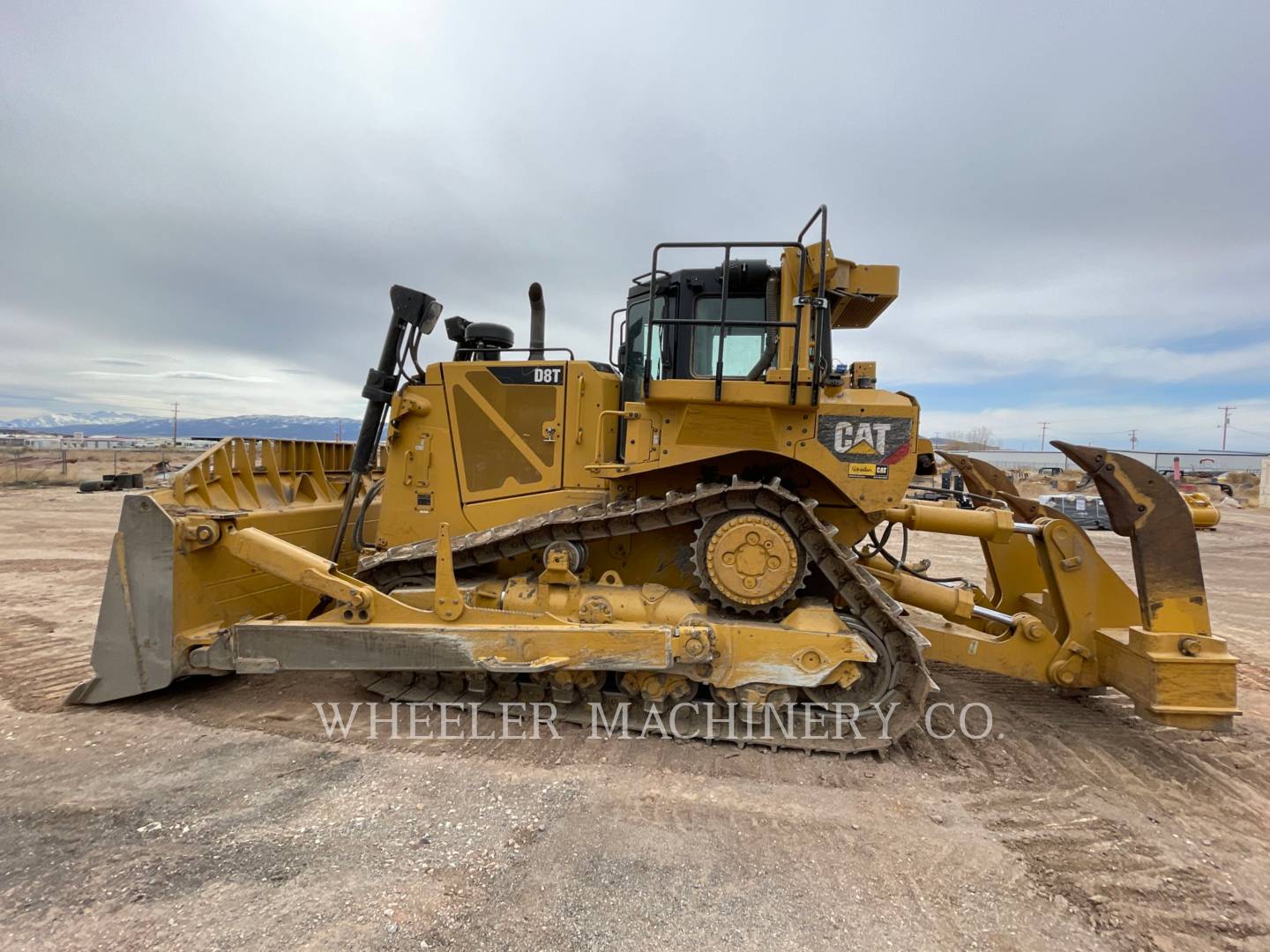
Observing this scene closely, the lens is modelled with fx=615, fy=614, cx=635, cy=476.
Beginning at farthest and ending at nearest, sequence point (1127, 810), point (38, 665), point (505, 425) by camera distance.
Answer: point (38, 665) → point (505, 425) → point (1127, 810)

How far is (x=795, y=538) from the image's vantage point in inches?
148

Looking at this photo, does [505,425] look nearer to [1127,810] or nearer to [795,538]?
[795,538]

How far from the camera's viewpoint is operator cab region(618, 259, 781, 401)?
4.22 m

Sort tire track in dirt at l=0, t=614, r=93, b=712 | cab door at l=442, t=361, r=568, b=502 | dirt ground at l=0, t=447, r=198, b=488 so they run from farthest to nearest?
1. dirt ground at l=0, t=447, r=198, b=488
2. cab door at l=442, t=361, r=568, b=502
3. tire track in dirt at l=0, t=614, r=93, b=712

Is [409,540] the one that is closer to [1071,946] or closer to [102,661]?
[102,661]

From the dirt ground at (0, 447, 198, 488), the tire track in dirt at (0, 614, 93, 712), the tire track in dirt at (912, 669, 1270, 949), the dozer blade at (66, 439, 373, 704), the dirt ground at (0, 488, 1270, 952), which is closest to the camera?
the dirt ground at (0, 488, 1270, 952)

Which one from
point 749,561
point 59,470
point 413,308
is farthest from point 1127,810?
point 59,470

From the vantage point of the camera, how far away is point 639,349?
480 centimetres

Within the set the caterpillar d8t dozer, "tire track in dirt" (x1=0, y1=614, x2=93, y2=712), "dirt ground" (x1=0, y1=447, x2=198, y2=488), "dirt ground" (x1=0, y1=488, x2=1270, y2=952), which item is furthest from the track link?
"dirt ground" (x1=0, y1=447, x2=198, y2=488)

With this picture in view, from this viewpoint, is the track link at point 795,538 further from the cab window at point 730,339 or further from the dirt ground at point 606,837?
the cab window at point 730,339

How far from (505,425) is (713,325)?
171 centimetres

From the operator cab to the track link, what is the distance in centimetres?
87

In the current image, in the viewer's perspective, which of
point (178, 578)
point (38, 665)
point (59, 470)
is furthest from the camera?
point (59, 470)

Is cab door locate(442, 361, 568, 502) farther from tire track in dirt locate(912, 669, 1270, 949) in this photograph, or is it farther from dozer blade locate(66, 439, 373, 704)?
tire track in dirt locate(912, 669, 1270, 949)
